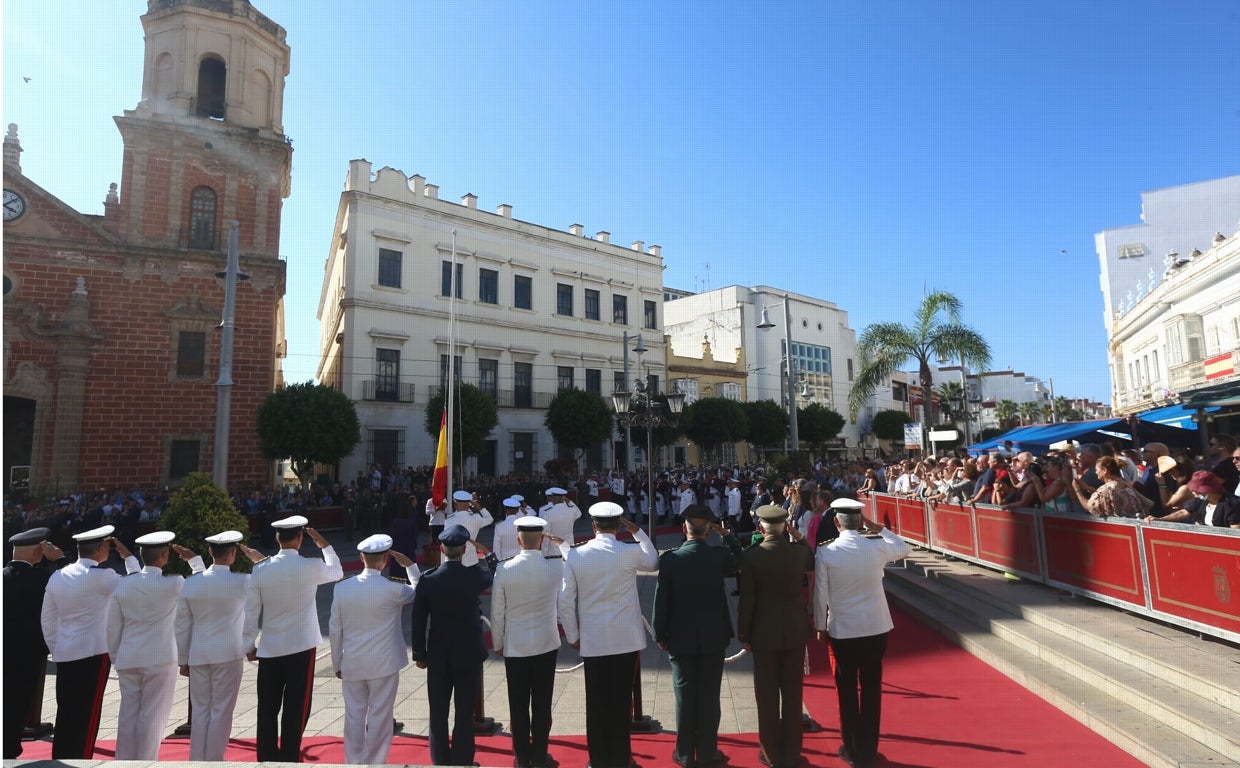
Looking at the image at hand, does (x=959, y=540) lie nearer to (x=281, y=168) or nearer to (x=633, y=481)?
(x=633, y=481)

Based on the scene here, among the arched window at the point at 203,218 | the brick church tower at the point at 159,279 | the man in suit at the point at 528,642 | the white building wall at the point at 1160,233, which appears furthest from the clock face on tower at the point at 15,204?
the white building wall at the point at 1160,233

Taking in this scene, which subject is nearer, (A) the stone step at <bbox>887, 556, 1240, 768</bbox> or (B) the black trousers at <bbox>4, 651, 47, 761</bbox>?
(A) the stone step at <bbox>887, 556, 1240, 768</bbox>

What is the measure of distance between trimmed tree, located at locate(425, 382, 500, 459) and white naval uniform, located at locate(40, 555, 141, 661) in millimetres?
19684

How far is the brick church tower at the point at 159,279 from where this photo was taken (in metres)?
21.4

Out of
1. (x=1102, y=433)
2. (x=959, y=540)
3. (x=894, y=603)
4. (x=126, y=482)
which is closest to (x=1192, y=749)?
(x=894, y=603)

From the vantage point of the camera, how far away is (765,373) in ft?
149

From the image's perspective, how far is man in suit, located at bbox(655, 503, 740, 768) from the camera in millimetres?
4875

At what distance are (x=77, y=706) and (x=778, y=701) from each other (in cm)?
511

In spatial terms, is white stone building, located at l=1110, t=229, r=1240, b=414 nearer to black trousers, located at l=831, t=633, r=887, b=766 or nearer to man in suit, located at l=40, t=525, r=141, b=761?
black trousers, located at l=831, t=633, r=887, b=766

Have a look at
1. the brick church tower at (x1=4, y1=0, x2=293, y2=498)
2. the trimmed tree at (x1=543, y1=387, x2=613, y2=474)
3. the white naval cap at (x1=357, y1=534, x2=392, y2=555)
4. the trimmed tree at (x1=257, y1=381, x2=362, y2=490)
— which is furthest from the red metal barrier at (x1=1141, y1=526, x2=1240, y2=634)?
the trimmed tree at (x1=543, y1=387, x2=613, y2=474)

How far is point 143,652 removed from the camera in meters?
5.06

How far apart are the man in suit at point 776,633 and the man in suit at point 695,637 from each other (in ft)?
0.59

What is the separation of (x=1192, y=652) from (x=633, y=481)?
1712cm

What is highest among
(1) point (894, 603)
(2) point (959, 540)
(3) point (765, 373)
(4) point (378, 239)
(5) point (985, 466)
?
(4) point (378, 239)
